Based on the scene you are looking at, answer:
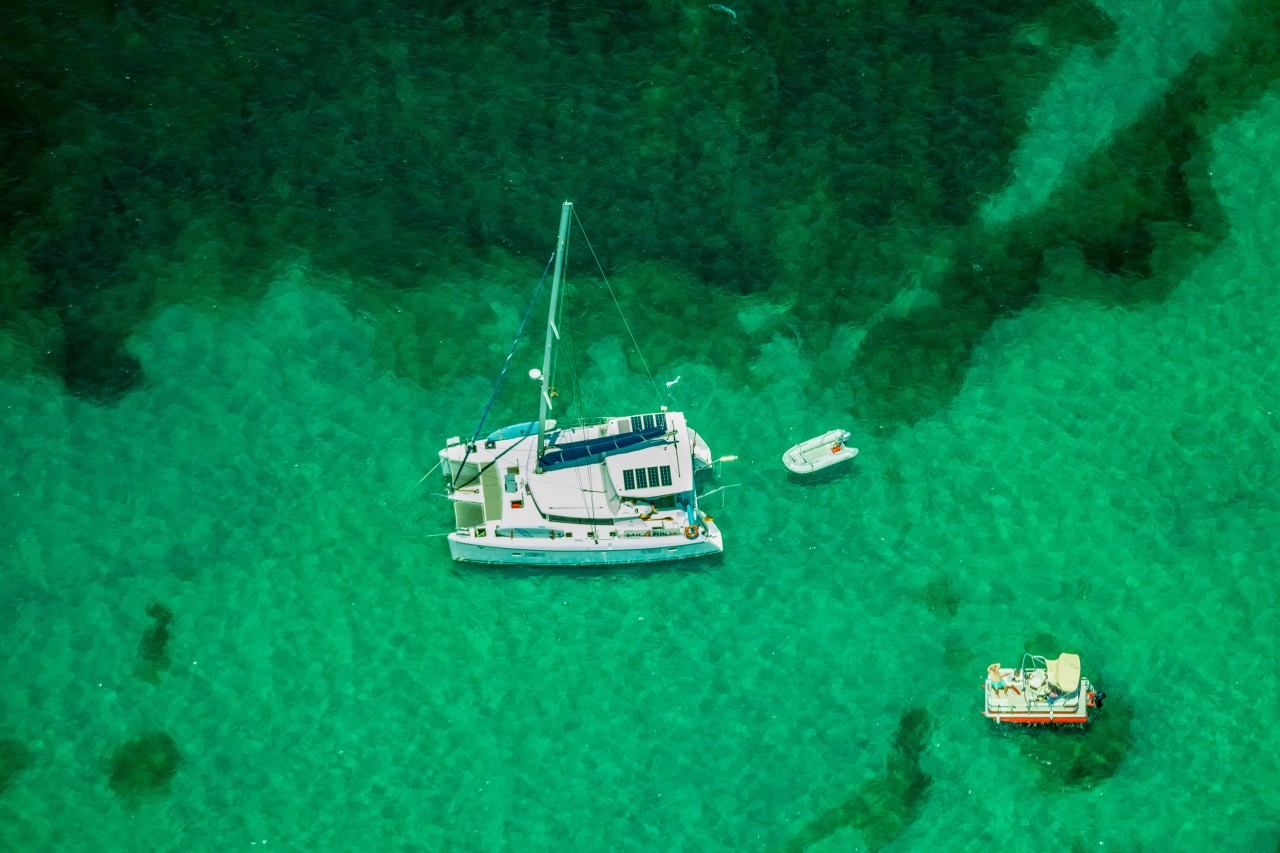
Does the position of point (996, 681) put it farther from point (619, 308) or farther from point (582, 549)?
point (619, 308)

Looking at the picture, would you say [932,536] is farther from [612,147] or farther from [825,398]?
[612,147]

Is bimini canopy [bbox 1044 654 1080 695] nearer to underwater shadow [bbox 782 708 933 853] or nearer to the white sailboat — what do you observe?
underwater shadow [bbox 782 708 933 853]

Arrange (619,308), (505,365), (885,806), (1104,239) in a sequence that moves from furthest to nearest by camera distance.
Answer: (1104,239), (619,308), (505,365), (885,806)

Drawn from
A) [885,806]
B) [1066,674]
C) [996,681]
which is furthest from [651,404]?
[1066,674]

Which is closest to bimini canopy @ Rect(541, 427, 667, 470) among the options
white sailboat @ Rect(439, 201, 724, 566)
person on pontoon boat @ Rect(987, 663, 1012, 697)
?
white sailboat @ Rect(439, 201, 724, 566)

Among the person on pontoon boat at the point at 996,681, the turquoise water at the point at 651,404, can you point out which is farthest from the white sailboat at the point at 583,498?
the person on pontoon boat at the point at 996,681

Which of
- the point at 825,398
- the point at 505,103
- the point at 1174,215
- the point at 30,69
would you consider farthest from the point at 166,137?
the point at 1174,215
